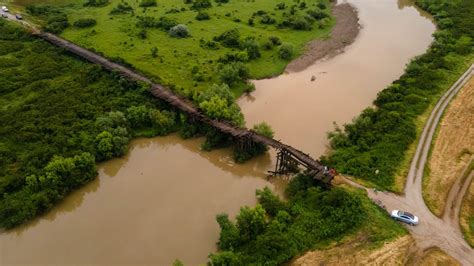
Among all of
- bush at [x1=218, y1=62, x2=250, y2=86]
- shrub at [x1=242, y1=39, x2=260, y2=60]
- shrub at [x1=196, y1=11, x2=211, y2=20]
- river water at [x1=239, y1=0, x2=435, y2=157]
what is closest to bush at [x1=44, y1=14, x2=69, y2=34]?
shrub at [x1=196, y1=11, x2=211, y2=20]

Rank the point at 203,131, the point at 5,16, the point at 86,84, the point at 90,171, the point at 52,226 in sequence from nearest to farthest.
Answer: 1. the point at 52,226
2. the point at 90,171
3. the point at 203,131
4. the point at 86,84
5. the point at 5,16

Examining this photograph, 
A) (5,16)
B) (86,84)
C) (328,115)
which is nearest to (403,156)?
(328,115)

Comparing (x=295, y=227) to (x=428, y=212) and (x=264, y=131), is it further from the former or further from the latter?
(x=264, y=131)

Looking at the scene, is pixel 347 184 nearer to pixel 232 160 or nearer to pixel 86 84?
pixel 232 160

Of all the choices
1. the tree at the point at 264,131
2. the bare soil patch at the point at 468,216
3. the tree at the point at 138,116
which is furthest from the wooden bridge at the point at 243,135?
the bare soil patch at the point at 468,216

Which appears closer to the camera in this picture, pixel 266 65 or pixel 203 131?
pixel 203 131
